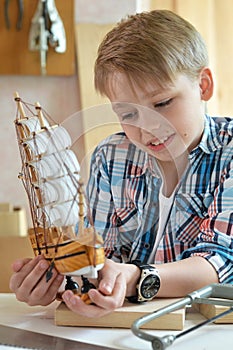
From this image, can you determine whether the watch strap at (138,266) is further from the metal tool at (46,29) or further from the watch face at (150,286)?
the metal tool at (46,29)

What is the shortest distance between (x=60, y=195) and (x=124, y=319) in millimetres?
215

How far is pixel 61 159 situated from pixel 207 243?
0.34 meters

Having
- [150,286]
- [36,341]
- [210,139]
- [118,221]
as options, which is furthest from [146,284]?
[210,139]

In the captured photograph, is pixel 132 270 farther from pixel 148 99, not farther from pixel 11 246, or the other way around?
pixel 11 246

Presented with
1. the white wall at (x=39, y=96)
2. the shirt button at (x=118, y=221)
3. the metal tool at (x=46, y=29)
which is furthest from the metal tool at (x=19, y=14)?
the shirt button at (x=118, y=221)

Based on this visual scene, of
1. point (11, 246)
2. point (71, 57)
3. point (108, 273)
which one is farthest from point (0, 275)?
point (71, 57)

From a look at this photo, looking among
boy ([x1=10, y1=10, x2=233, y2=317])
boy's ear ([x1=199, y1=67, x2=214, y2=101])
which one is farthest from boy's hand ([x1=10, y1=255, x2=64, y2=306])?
boy's ear ([x1=199, y1=67, x2=214, y2=101])

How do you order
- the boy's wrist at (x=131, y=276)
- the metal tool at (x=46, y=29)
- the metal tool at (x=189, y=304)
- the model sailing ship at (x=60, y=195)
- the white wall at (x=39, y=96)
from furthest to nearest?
the white wall at (x=39, y=96) < the metal tool at (x=46, y=29) < the boy's wrist at (x=131, y=276) < the model sailing ship at (x=60, y=195) < the metal tool at (x=189, y=304)

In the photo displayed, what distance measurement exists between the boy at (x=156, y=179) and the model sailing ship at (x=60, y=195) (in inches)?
1.8

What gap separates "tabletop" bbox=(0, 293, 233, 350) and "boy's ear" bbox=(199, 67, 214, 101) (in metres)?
0.42

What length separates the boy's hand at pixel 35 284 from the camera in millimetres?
1249

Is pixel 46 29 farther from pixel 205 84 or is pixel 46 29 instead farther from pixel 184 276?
pixel 184 276

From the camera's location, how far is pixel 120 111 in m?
1.20

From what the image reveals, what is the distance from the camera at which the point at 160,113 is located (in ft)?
4.26
